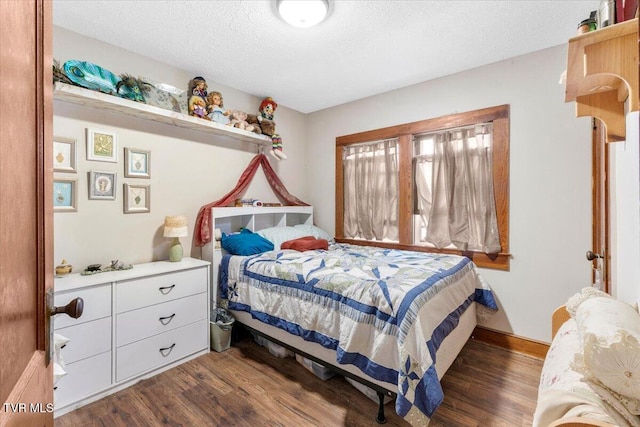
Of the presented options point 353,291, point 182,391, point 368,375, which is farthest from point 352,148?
point 182,391

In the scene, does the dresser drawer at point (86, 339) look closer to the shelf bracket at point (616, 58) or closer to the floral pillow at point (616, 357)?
the floral pillow at point (616, 357)

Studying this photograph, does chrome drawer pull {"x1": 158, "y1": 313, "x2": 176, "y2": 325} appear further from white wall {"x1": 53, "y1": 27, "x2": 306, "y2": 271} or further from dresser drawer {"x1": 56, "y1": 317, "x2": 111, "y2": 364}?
white wall {"x1": 53, "y1": 27, "x2": 306, "y2": 271}

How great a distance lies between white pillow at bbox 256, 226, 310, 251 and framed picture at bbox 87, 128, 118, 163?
1.51 m

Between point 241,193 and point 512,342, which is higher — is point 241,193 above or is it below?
above

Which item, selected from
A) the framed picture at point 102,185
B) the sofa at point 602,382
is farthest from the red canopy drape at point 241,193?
the sofa at point 602,382

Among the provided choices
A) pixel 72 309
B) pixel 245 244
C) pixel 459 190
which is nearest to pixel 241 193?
A: pixel 245 244

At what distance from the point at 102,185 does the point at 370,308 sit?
2.31 m

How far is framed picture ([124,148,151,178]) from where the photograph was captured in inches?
98.7

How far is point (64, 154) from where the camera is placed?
2172 millimetres

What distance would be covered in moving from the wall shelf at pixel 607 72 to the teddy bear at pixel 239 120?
2784 mm

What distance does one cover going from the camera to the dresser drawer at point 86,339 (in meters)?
1.82

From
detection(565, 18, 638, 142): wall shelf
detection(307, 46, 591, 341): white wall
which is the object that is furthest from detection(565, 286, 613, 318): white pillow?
detection(307, 46, 591, 341): white wall

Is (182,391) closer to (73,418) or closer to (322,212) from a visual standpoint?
(73,418)

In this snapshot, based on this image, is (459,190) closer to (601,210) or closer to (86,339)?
(601,210)
